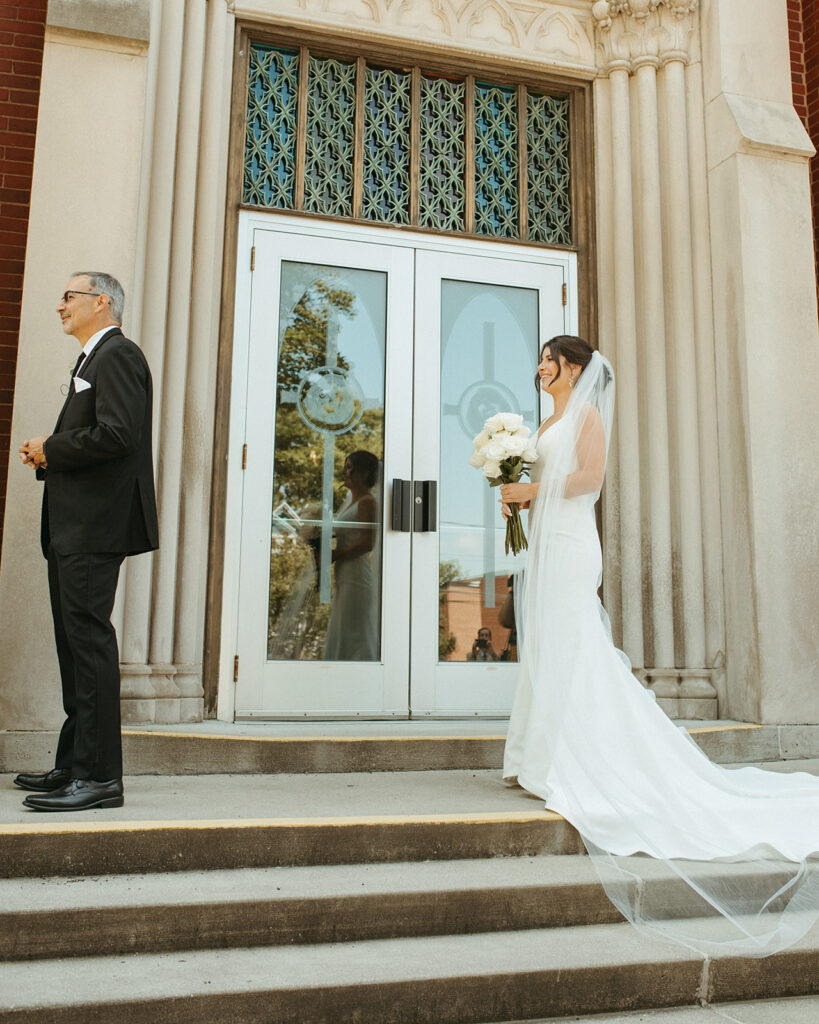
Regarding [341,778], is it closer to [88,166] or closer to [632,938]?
[632,938]

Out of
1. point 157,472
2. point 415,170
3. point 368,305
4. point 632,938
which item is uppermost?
point 415,170

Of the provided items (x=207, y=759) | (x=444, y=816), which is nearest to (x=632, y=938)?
(x=444, y=816)

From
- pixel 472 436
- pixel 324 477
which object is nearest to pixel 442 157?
pixel 472 436

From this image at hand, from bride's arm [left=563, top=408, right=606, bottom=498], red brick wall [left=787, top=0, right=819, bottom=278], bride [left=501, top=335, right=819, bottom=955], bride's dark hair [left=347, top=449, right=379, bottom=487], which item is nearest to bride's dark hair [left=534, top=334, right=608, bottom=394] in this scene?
bride [left=501, top=335, right=819, bottom=955]

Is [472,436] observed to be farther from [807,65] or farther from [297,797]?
[807,65]

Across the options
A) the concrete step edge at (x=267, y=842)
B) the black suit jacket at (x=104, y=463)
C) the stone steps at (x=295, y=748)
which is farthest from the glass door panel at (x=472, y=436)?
the black suit jacket at (x=104, y=463)

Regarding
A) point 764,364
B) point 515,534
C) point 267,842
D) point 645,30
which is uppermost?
point 645,30

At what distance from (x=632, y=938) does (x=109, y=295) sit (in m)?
3.10

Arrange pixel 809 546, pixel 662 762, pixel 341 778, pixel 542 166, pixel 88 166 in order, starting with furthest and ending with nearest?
pixel 542 166 → pixel 809 546 → pixel 88 166 → pixel 341 778 → pixel 662 762

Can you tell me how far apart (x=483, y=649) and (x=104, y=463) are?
10.0ft

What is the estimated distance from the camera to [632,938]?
9.90ft

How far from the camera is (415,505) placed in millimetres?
5945

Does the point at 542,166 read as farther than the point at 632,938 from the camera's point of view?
Yes

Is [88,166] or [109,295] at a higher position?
[88,166]
